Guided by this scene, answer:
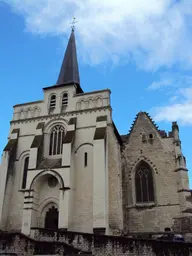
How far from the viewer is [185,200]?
21.5 metres

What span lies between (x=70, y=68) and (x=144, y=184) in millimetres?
14676

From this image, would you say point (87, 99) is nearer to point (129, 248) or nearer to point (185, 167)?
point (185, 167)

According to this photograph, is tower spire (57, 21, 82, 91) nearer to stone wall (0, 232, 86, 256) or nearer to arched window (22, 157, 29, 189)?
arched window (22, 157, 29, 189)

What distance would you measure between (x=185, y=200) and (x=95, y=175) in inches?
297

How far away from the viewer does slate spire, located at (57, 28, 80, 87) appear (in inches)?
1115

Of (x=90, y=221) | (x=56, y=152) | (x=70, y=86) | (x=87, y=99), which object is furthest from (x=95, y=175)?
(x=70, y=86)

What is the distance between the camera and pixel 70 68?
96.8ft

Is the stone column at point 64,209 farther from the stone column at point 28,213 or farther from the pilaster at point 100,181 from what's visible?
the stone column at point 28,213

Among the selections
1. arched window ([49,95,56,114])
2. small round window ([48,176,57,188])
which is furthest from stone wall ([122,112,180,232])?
arched window ([49,95,56,114])

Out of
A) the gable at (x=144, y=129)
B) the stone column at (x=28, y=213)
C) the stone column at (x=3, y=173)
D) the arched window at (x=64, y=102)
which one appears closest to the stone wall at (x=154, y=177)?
the gable at (x=144, y=129)

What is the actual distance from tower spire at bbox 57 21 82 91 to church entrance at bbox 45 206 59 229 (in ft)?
39.9

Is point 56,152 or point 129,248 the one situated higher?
point 56,152

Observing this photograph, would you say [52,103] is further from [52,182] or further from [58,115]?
[52,182]

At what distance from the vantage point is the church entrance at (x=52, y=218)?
2106cm
